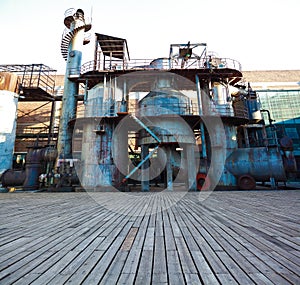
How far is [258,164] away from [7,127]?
24631mm

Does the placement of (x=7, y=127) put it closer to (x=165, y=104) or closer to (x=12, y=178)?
(x=12, y=178)

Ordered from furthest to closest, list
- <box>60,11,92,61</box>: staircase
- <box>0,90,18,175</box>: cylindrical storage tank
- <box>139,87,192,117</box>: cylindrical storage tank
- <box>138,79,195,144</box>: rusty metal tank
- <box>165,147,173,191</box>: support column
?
A: <box>60,11,92,61</box>: staircase → <box>0,90,18,175</box>: cylindrical storage tank → <box>139,87,192,117</box>: cylindrical storage tank → <box>138,79,195,144</box>: rusty metal tank → <box>165,147,173,191</box>: support column

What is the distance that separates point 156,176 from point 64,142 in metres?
10.0

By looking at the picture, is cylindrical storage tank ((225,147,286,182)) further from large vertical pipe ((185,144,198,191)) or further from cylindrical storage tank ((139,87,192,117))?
cylindrical storage tank ((139,87,192,117))

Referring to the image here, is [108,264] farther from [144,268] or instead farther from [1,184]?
[1,184]

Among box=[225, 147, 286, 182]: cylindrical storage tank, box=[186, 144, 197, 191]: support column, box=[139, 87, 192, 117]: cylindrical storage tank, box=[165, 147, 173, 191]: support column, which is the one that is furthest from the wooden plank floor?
box=[139, 87, 192, 117]: cylindrical storage tank

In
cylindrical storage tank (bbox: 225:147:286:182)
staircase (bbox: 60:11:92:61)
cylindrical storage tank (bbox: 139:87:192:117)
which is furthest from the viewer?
staircase (bbox: 60:11:92:61)

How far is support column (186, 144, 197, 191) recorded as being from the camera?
13.7 metres

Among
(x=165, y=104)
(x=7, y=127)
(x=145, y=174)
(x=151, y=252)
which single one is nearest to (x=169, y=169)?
(x=145, y=174)

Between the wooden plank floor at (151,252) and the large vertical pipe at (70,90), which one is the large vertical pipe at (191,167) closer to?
the wooden plank floor at (151,252)

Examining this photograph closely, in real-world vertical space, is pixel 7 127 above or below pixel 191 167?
above

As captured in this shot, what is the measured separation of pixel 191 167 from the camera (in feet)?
46.0

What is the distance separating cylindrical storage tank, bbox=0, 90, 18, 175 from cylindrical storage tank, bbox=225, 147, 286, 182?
21.6 m

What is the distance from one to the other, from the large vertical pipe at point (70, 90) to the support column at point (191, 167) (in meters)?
11.7
